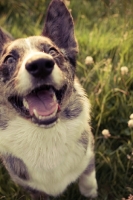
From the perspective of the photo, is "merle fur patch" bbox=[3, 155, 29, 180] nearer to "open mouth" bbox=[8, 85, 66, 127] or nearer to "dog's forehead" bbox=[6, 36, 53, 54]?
"open mouth" bbox=[8, 85, 66, 127]

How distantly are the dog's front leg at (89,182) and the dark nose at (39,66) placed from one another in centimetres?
116

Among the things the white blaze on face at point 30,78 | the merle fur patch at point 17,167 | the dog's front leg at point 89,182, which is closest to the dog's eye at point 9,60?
the white blaze on face at point 30,78

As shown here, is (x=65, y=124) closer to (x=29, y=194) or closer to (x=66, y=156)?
(x=66, y=156)

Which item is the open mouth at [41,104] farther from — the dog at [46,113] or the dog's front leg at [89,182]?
the dog's front leg at [89,182]

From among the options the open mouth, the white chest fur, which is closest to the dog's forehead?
the open mouth

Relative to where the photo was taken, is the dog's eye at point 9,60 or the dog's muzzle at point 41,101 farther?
the dog's eye at point 9,60

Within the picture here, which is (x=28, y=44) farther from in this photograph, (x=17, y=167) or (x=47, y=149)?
(x=17, y=167)

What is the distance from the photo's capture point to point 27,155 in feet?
9.02

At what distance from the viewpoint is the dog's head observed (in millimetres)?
2252

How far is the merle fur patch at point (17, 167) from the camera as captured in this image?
2.82m

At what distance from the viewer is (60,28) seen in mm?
2789

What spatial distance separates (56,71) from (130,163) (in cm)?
135

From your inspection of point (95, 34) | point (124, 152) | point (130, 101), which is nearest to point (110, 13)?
point (95, 34)

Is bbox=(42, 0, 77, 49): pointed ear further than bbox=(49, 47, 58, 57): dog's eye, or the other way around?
bbox=(42, 0, 77, 49): pointed ear
